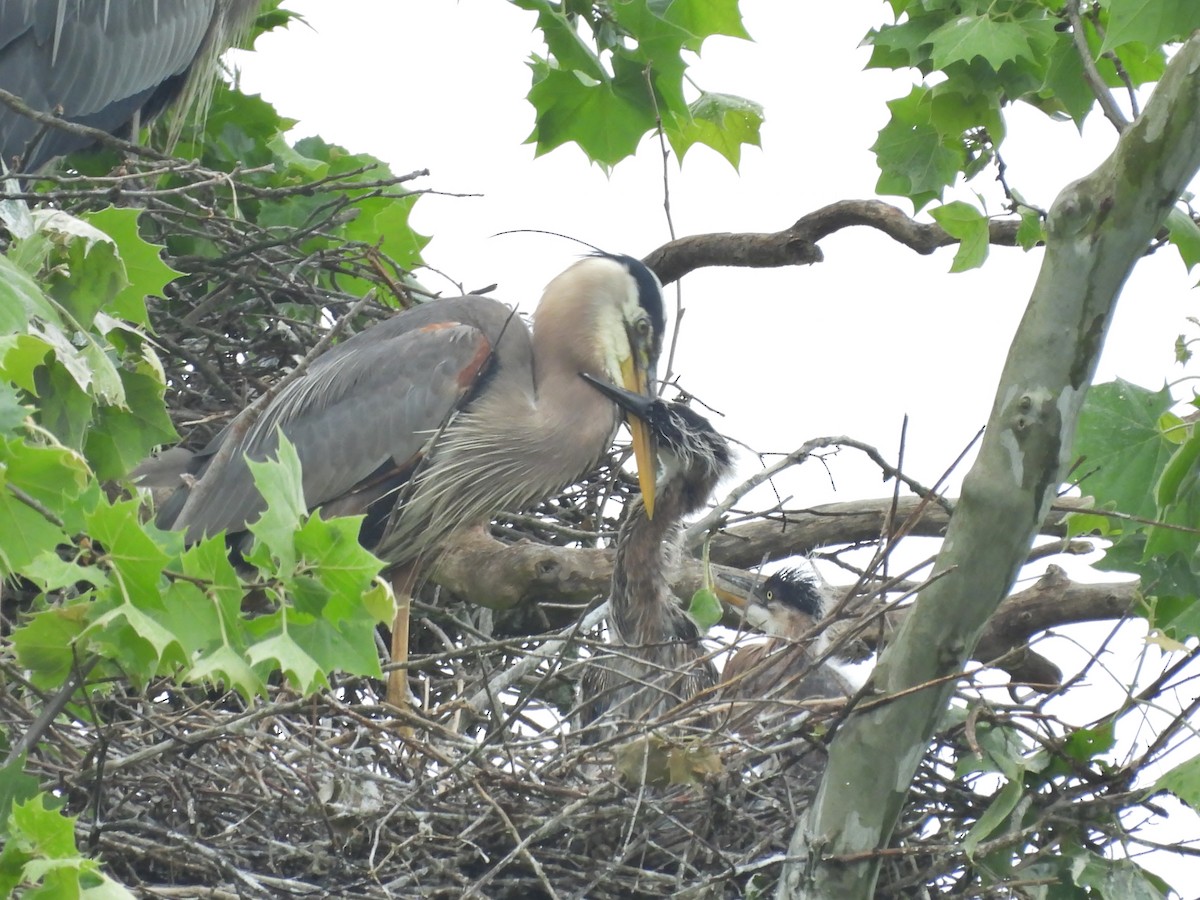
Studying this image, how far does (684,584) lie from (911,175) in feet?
3.81

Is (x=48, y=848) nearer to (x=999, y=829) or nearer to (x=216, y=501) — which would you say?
(x=999, y=829)

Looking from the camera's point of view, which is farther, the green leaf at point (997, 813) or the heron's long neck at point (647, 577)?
the heron's long neck at point (647, 577)

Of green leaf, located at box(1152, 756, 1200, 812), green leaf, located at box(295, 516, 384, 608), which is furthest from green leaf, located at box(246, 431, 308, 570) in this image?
green leaf, located at box(1152, 756, 1200, 812)

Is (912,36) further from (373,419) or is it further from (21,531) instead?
(21,531)

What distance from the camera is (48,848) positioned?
1498 mm

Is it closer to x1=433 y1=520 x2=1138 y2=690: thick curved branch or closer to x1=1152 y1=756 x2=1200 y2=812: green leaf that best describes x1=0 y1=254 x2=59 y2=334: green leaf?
x1=1152 y1=756 x2=1200 y2=812: green leaf

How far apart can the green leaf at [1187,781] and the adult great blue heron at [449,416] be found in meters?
1.69

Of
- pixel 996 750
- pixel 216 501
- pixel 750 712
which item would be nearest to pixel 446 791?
pixel 750 712

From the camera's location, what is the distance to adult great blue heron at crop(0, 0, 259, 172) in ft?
13.9

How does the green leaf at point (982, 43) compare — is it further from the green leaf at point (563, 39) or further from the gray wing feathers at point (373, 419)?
the gray wing feathers at point (373, 419)

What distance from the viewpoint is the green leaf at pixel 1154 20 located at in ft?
6.14

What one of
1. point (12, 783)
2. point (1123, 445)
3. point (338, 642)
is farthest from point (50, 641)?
point (1123, 445)

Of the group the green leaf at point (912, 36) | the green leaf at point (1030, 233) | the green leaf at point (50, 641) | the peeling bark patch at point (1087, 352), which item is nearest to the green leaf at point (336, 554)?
the green leaf at point (50, 641)

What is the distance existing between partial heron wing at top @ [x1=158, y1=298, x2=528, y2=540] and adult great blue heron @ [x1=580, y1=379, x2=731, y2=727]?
49 cm
